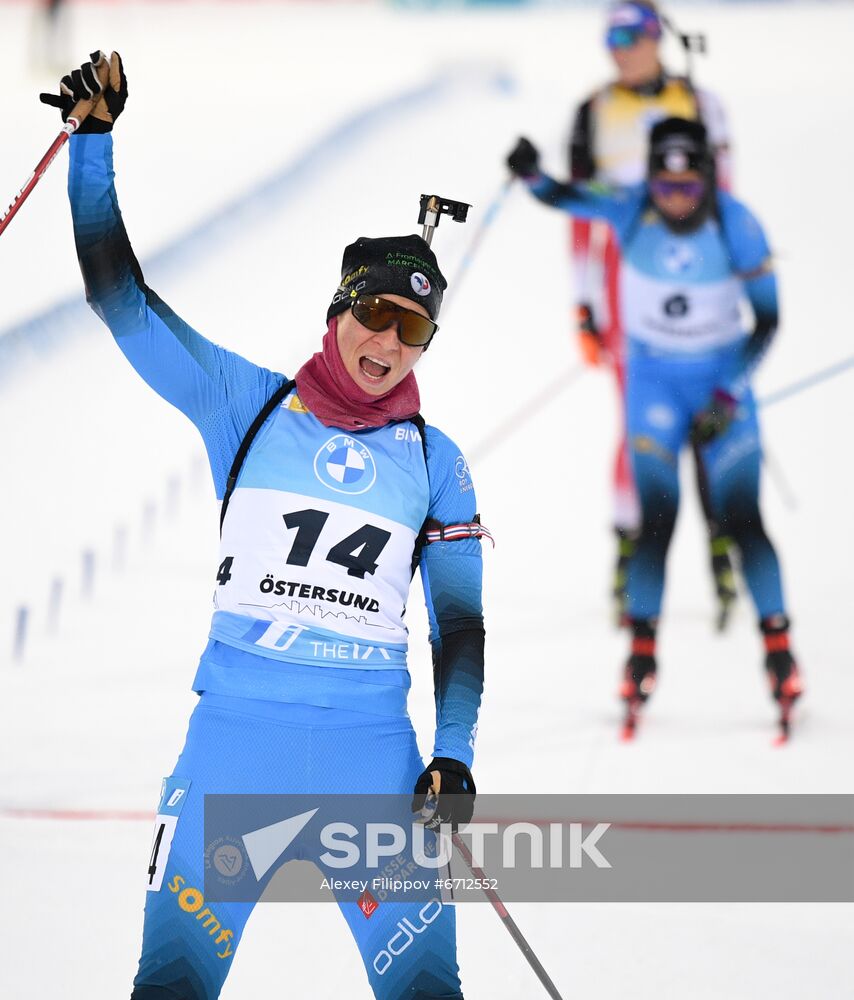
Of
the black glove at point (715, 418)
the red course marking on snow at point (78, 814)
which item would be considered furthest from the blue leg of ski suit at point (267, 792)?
the black glove at point (715, 418)

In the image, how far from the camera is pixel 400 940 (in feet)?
9.52

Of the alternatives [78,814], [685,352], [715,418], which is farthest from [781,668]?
[78,814]

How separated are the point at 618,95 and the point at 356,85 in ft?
35.8

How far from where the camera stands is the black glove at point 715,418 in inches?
233

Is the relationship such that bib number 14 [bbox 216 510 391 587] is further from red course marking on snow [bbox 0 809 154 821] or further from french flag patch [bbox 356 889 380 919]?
red course marking on snow [bbox 0 809 154 821]

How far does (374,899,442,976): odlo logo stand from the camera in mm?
2895

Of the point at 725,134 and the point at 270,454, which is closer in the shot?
the point at 270,454

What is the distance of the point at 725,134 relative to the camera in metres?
7.77

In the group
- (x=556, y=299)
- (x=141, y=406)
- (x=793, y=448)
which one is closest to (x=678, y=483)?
(x=793, y=448)

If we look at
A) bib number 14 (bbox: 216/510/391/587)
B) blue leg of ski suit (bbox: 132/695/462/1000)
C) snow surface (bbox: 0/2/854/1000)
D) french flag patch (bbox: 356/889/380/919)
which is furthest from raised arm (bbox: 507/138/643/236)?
french flag patch (bbox: 356/889/380/919)

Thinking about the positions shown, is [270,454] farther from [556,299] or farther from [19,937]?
[556,299]

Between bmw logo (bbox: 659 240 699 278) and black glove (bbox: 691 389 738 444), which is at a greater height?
bmw logo (bbox: 659 240 699 278)

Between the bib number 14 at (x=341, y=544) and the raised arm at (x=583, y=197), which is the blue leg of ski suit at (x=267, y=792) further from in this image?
the raised arm at (x=583, y=197)

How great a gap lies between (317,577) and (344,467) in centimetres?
23
